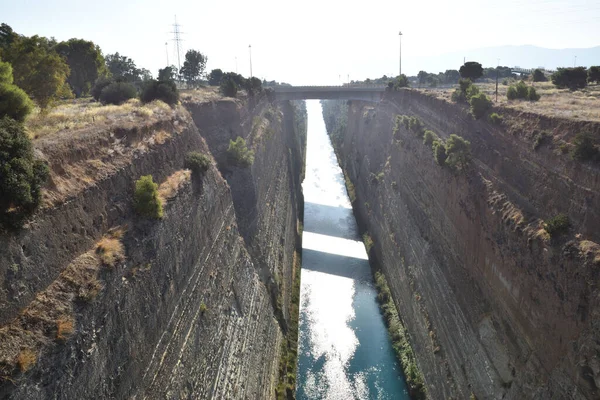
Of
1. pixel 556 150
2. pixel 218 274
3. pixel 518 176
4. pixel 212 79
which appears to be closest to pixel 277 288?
pixel 218 274

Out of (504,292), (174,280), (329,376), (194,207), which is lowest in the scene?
(329,376)

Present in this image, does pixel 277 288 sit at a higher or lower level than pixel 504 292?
lower

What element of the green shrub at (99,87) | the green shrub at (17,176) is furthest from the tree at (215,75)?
the green shrub at (17,176)

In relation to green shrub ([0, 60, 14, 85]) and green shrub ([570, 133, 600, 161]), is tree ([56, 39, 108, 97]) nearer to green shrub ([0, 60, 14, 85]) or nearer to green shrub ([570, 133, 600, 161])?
green shrub ([0, 60, 14, 85])

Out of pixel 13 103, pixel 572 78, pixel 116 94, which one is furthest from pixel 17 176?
pixel 572 78

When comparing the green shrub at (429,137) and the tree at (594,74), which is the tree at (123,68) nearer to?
the green shrub at (429,137)

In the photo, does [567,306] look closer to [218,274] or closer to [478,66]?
[218,274]

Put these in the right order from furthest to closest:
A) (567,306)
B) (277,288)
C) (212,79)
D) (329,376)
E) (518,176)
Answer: (212,79)
(277,288)
(329,376)
(518,176)
(567,306)

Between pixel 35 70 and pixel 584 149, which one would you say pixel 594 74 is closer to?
pixel 584 149
